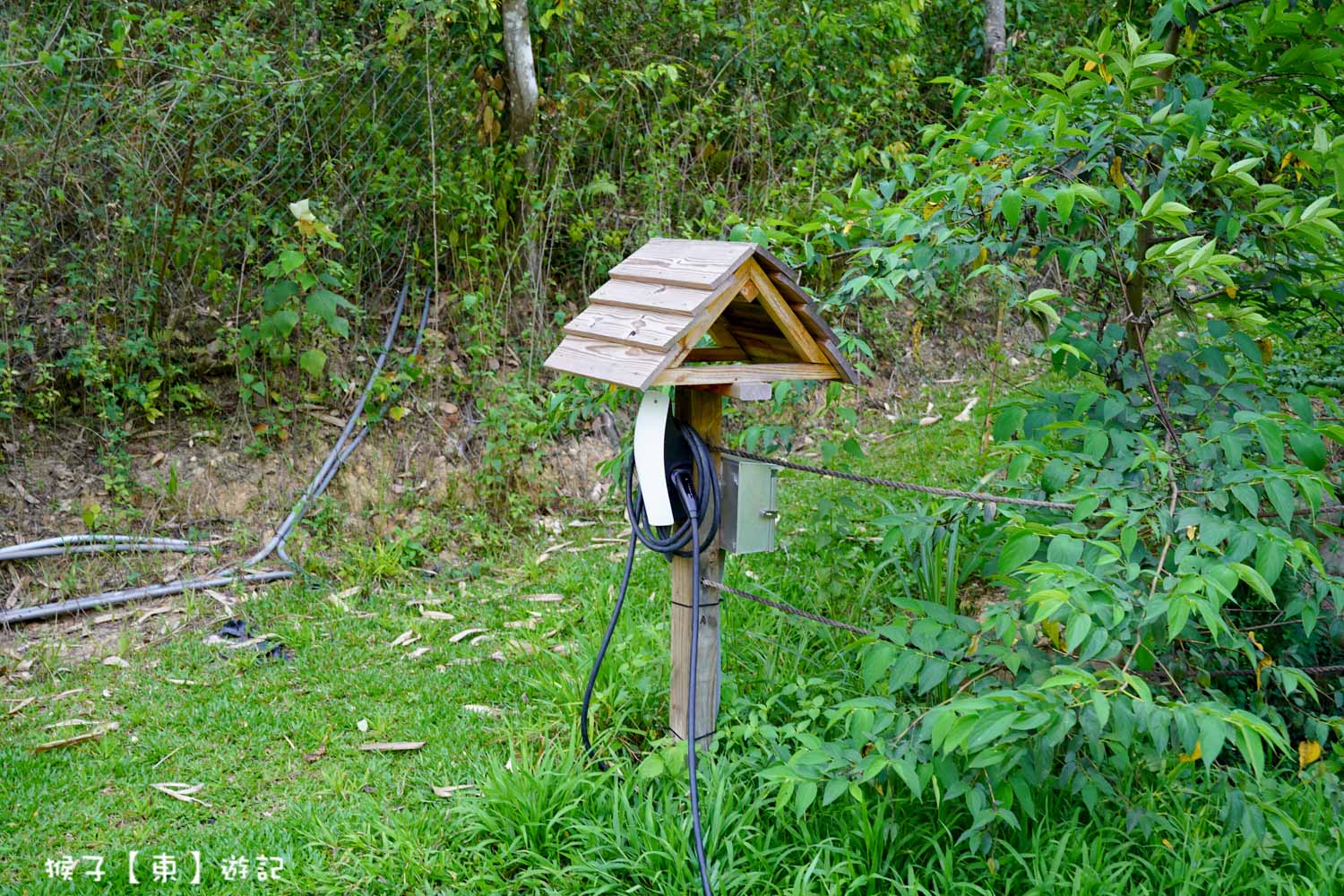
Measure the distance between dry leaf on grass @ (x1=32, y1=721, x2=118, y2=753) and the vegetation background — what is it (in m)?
0.07

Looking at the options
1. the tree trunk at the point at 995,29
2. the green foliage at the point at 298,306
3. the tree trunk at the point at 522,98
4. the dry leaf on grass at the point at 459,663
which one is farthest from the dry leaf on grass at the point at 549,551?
the tree trunk at the point at 995,29

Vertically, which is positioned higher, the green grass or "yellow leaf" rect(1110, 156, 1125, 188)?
"yellow leaf" rect(1110, 156, 1125, 188)

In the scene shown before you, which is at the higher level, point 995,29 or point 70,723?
point 995,29

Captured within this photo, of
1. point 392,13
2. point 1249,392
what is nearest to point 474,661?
point 1249,392

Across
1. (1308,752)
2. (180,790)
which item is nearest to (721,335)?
(1308,752)

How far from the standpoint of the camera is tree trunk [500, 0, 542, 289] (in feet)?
20.6

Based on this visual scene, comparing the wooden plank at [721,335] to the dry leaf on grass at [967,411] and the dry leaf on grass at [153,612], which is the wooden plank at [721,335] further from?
the dry leaf on grass at [967,411]

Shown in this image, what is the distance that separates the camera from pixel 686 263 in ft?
9.54

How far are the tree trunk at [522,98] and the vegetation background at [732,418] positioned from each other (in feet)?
0.11

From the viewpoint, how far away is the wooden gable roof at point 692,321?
2725 mm

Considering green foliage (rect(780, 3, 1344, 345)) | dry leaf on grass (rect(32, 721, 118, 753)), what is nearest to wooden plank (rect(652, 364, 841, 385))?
green foliage (rect(780, 3, 1344, 345))

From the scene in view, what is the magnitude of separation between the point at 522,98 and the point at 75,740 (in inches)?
171

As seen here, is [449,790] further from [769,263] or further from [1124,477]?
[1124,477]

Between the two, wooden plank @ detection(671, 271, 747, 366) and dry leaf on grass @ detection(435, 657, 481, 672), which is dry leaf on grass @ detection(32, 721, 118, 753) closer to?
dry leaf on grass @ detection(435, 657, 481, 672)
